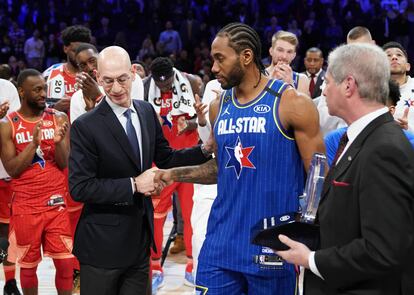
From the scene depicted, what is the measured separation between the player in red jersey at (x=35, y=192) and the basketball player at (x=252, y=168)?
2092 mm

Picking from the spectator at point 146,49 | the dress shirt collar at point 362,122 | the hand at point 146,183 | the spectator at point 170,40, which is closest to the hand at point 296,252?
the dress shirt collar at point 362,122

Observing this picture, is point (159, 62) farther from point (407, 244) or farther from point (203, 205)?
point (407, 244)

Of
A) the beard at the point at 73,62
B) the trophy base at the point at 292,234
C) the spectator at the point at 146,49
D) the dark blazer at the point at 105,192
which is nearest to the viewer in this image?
the trophy base at the point at 292,234

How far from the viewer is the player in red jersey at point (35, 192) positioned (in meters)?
5.41

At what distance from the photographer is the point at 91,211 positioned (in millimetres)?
3965

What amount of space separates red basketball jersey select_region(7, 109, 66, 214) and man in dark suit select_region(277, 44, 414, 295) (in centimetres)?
316

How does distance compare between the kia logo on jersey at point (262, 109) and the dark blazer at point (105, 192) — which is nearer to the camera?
the kia logo on jersey at point (262, 109)

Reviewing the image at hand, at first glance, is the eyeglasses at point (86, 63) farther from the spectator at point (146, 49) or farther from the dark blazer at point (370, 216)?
the spectator at point (146, 49)

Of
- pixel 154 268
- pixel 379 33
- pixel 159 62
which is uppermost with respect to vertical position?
pixel 379 33

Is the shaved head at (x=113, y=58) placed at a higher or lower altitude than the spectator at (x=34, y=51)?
lower

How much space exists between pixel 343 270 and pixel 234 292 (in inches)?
46.7

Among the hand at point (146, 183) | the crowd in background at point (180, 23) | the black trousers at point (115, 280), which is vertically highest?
the crowd in background at point (180, 23)

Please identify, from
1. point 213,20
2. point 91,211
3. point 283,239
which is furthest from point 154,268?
point 213,20

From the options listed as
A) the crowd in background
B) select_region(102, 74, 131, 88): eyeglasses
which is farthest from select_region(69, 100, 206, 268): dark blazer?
the crowd in background
